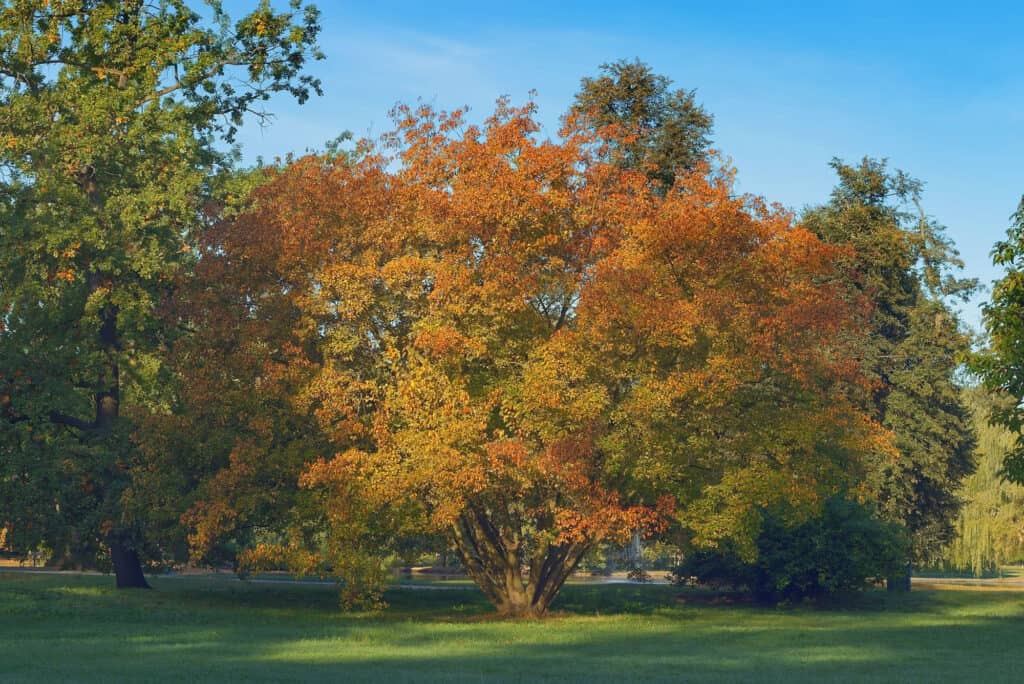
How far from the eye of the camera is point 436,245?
35.2 metres

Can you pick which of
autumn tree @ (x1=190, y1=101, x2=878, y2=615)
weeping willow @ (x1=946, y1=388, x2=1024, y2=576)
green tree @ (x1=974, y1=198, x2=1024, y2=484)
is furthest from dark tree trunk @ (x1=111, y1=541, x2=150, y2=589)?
weeping willow @ (x1=946, y1=388, x2=1024, y2=576)

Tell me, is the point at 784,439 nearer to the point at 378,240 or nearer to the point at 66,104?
the point at 378,240

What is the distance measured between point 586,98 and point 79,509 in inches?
972

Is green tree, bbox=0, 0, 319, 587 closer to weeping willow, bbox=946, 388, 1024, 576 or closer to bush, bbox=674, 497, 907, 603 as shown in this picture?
bush, bbox=674, 497, 907, 603

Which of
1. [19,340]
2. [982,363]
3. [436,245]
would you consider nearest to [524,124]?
[436,245]

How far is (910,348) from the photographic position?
2235 inches

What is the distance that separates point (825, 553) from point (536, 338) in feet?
54.9

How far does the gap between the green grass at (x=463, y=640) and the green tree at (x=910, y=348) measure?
1108cm

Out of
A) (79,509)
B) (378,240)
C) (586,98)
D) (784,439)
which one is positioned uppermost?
(586,98)

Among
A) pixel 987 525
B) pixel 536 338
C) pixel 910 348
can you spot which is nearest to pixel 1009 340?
pixel 536 338

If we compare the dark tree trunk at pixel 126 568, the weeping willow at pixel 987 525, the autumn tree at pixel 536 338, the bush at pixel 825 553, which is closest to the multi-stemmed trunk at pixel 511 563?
the autumn tree at pixel 536 338

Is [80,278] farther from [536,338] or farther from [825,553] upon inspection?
[825,553]

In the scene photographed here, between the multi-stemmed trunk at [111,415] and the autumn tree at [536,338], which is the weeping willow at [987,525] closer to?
the autumn tree at [536,338]

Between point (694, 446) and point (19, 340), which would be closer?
point (694, 446)
